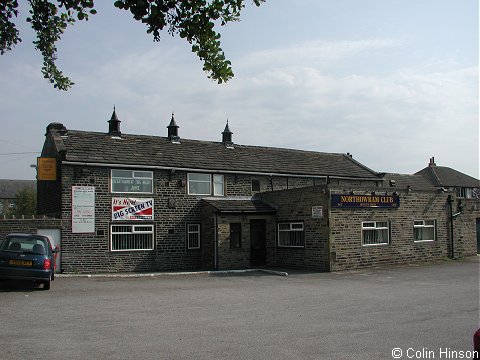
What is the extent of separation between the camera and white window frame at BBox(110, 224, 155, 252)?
23.2 metres

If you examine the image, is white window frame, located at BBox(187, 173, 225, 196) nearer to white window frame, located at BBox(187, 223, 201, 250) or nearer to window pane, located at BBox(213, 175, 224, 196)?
window pane, located at BBox(213, 175, 224, 196)

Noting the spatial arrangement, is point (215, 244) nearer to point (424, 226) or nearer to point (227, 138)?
point (227, 138)

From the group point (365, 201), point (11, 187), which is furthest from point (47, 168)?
point (11, 187)

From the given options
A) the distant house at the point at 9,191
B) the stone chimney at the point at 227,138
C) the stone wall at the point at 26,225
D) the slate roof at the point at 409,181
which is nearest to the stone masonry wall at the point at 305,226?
the stone chimney at the point at 227,138

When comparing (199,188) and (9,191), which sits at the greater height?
(9,191)

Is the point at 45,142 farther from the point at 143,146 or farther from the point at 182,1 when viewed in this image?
the point at 182,1

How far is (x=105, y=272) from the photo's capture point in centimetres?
2267

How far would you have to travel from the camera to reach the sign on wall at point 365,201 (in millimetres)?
22531

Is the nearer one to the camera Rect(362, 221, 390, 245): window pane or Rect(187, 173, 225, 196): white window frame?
Rect(362, 221, 390, 245): window pane

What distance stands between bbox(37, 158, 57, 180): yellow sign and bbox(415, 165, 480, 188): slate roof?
1878 inches

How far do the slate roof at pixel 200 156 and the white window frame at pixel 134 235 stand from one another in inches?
117

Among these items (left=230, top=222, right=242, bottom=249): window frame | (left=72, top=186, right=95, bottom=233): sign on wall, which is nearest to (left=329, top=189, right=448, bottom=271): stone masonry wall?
(left=230, top=222, right=242, bottom=249): window frame

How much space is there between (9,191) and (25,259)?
260 feet

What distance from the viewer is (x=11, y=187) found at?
8781 cm
